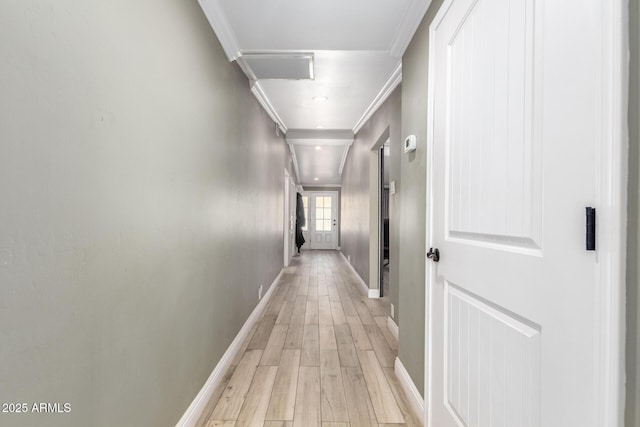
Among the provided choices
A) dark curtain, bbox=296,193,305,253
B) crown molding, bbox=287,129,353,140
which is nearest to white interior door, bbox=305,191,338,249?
dark curtain, bbox=296,193,305,253

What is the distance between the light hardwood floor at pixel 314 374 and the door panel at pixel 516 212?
50 centimetres

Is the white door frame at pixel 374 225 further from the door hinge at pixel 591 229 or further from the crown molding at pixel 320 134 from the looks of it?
the door hinge at pixel 591 229

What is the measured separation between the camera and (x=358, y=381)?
6.27ft

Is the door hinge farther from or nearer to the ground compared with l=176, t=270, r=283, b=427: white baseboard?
farther from the ground

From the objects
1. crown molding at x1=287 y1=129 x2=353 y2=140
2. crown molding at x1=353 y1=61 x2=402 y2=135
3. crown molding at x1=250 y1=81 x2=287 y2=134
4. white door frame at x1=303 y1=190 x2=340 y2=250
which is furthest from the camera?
white door frame at x1=303 y1=190 x2=340 y2=250

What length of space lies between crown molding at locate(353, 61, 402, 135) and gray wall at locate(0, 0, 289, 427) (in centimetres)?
155

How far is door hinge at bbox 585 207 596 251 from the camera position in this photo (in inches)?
24.7

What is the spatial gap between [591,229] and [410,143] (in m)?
1.16

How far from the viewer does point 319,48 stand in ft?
6.59

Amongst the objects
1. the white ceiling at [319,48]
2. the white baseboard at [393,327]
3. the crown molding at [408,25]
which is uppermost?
the white ceiling at [319,48]

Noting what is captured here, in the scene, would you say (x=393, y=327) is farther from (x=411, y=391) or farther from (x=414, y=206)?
(x=414, y=206)

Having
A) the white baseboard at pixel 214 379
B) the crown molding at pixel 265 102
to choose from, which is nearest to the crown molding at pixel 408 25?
the crown molding at pixel 265 102

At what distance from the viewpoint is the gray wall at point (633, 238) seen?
571mm

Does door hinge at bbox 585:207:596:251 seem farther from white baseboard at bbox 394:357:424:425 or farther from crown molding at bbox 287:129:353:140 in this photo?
crown molding at bbox 287:129:353:140
